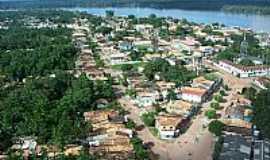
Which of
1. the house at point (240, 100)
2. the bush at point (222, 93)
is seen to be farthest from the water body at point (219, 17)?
the house at point (240, 100)

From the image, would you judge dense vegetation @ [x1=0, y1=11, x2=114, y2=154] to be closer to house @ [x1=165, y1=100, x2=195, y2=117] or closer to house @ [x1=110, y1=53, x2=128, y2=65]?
house @ [x1=110, y1=53, x2=128, y2=65]

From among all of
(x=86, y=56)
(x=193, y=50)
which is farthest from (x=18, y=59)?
(x=193, y=50)

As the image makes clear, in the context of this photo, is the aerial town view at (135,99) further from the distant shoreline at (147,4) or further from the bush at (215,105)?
the distant shoreline at (147,4)

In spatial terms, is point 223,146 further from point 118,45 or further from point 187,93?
point 118,45

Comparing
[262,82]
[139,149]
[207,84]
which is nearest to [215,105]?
[207,84]

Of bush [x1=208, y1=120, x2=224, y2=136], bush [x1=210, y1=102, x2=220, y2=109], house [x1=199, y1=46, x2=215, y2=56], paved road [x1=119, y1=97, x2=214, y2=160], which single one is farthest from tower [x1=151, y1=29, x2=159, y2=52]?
bush [x1=208, y1=120, x2=224, y2=136]
